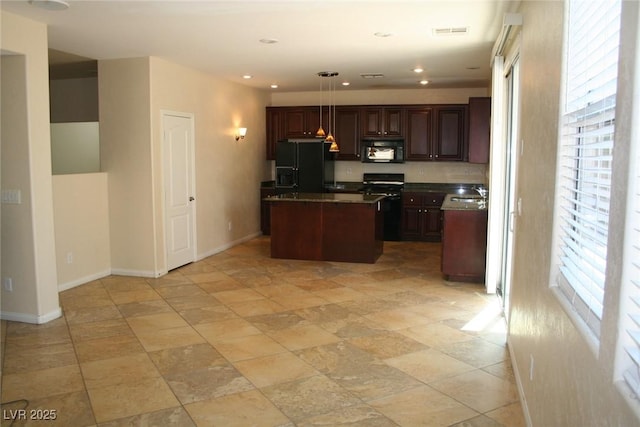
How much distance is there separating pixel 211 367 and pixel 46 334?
168 cm

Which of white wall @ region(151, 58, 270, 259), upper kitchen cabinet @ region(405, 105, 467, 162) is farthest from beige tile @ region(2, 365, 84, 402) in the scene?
upper kitchen cabinet @ region(405, 105, 467, 162)

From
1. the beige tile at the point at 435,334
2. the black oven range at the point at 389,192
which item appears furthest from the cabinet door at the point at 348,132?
the beige tile at the point at 435,334

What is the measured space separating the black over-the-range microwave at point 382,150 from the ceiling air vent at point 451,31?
408cm

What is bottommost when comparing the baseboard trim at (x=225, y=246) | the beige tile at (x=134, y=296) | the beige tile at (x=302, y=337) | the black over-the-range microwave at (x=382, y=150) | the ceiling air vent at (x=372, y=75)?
the beige tile at (x=302, y=337)

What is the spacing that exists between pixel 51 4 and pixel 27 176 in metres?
1.46

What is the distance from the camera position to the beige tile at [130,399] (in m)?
3.05

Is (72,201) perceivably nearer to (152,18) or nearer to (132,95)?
(132,95)

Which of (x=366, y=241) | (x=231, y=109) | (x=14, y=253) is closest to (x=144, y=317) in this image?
(x=14, y=253)

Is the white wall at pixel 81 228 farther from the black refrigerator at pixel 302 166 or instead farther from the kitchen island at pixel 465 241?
the kitchen island at pixel 465 241

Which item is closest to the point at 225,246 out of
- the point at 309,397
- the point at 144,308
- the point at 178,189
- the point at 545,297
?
the point at 178,189

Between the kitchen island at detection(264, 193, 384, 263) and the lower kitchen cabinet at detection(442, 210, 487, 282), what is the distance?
1291 mm

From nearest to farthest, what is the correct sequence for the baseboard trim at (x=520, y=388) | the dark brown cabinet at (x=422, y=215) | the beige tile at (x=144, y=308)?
the baseboard trim at (x=520, y=388) → the beige tile at (x=144, y=308) → the dark brown cabinet at (x=422, y=215)

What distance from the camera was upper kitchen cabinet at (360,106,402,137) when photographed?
8984 mm

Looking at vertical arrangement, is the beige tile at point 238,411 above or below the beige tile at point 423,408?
below
